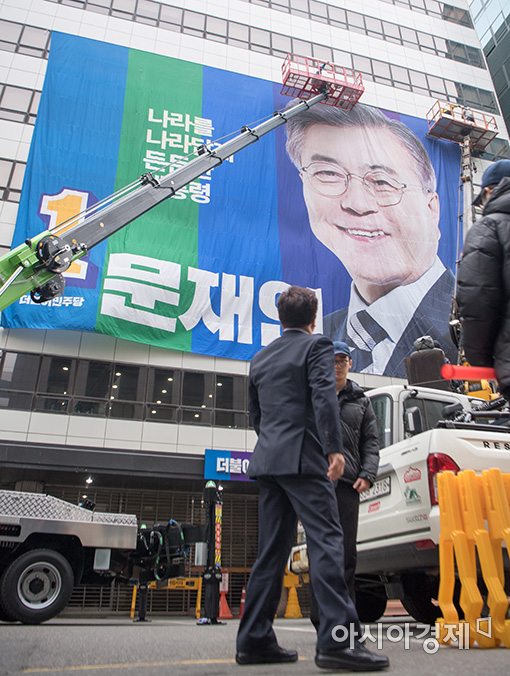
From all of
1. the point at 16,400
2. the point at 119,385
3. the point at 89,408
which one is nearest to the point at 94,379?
the point at 119,385

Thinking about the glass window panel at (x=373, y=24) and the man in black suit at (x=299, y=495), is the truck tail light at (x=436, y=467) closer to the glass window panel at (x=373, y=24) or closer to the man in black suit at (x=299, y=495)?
the man in black suit at (x=299, y=495)

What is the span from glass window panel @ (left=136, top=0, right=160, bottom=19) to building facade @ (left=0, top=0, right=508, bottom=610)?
57 millimetres

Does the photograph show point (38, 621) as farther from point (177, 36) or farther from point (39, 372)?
point (177, 36)

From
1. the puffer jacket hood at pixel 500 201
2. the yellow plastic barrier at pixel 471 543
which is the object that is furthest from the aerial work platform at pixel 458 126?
the puffer jacket hood at pixel 500 201

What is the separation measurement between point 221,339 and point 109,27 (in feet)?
49.6

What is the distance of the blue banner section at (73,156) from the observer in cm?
1515

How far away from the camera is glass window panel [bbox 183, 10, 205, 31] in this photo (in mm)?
24141

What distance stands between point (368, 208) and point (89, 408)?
12250mm

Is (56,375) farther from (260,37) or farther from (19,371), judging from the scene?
(260,37)

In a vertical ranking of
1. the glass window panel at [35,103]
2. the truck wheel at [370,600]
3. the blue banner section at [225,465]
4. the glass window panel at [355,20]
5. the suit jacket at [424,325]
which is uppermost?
the glass window panel at [355,20]

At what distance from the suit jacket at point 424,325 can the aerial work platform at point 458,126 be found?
26.2ft

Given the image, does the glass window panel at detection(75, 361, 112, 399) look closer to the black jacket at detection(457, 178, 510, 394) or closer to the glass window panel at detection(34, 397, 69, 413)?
the glass window panel at detection(34, 397, 69, 413)

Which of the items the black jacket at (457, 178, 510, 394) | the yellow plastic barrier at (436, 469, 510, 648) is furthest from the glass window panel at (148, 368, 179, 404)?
the black jacket at (457, 178, 510, 394)

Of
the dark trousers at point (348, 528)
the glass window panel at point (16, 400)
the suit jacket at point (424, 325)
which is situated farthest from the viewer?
the suit jacket at point (424, 325)
